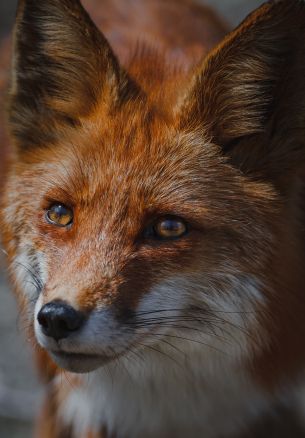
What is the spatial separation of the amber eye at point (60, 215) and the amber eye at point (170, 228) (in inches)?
14.7

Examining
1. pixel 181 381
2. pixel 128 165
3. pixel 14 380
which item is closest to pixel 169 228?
pixel 128 165

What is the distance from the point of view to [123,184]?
10.4 ft

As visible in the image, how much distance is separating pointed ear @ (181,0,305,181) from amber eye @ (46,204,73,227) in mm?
624

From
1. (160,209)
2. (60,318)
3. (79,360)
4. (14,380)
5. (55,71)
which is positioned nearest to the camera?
(60,318)

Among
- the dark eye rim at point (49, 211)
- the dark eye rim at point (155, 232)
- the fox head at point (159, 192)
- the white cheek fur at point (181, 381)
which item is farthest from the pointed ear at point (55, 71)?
the white cheek fur at point (181, 381)

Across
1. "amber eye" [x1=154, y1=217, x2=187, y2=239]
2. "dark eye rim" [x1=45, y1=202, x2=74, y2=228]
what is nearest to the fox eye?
"amber eye" [x1=154, y1=217, x2=187, y2=239]

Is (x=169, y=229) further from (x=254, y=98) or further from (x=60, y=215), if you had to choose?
(x=254, y=98)

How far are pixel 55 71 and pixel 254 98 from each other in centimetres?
93

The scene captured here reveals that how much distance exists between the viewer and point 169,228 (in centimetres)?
314

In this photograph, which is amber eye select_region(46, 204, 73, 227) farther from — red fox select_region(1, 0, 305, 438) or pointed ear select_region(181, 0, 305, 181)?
pointed ear select_region(181, 0, 305, 181)

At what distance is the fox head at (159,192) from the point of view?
3.04 meters

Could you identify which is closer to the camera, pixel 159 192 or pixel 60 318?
pixel 60 318

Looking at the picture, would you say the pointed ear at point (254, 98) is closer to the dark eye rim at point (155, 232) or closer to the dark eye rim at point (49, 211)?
the dark eye rim at point (155, 232)

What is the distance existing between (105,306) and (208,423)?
1.42 m
